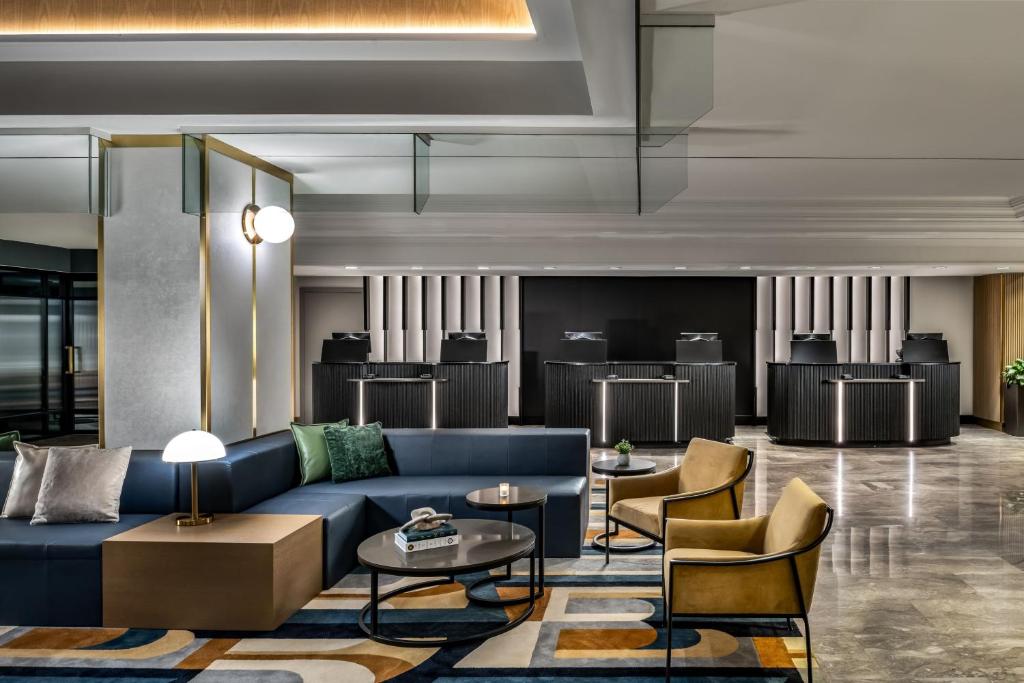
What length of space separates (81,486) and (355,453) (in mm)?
1831

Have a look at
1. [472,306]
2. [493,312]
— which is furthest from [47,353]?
[493,312]

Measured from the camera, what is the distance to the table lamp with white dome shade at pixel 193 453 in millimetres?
4059

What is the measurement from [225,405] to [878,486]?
258 inches

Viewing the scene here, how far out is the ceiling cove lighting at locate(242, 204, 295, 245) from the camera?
5434 mm

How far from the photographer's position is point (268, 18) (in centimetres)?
367

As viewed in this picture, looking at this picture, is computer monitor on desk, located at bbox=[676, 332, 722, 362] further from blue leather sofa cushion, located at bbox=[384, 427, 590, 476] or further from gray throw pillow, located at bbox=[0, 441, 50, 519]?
gray throw pillow, located at bbox=[0, 441, 50, 519]

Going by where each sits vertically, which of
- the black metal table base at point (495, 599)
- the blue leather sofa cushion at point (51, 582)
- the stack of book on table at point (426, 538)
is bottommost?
the black metal table base at point (495, 599)

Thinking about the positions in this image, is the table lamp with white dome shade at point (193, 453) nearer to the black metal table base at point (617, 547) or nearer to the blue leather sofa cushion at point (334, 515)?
the blue leather sofa cushion at point (334, 515)

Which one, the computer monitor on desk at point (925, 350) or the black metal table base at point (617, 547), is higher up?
the computer monitor on desk at point (925, 350)

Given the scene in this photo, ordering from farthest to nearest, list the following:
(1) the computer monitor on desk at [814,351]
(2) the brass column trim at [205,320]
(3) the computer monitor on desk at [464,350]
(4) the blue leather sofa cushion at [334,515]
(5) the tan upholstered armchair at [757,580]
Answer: (3) the computer monitor on desk at [464,350] → (1) the computer monitor on desk at [814,351] → (2) the brass column trim at [205,320] → (4) the blue leather sofa cushion at [334,515] → (5) the tan upholstered armchair at [757,580]

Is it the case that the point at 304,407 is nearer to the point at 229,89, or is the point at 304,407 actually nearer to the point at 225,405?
the point at 225,405

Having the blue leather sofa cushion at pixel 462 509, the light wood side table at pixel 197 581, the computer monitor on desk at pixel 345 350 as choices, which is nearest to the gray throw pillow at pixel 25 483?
the light wood side table at pixel 197 581

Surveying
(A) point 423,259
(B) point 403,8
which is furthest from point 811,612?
(A) point 423,259

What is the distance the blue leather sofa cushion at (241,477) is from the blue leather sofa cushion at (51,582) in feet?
2.31
